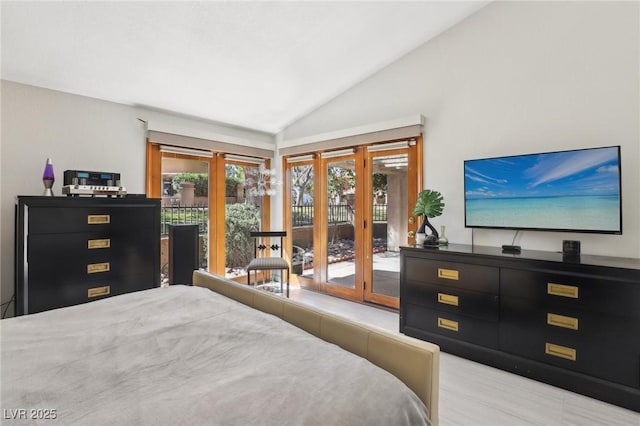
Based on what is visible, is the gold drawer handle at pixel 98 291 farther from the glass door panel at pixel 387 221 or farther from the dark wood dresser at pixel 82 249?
the glass door panel at pixel 387 221

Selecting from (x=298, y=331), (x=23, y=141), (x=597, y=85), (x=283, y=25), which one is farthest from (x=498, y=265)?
(x=23, y=141)

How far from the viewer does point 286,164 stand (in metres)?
4.62

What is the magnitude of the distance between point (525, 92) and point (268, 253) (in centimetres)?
362

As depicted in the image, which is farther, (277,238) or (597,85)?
(277,238)

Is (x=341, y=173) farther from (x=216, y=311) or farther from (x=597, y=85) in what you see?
(x=216, y=311)

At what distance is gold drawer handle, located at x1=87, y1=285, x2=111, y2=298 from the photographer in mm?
2543

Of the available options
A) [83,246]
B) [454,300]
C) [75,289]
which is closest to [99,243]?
[83,246]

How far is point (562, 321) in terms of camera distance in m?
2.01

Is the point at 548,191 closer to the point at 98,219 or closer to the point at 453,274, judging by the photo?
the point at 453,274

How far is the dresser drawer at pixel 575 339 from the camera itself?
5.94 ft

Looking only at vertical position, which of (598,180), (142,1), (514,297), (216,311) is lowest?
(514,297)

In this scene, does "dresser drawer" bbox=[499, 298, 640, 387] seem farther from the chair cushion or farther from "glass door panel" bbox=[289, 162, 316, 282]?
"glass door panel" bbox=[289, 162, 316, 282]

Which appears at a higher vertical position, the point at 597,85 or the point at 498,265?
the point at 597,85

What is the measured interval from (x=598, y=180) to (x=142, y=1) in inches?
136
